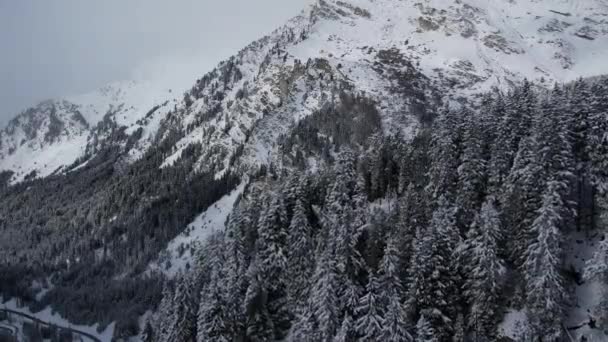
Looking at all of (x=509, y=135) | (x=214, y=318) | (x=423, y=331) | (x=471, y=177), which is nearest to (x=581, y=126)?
(x=509, y=135)

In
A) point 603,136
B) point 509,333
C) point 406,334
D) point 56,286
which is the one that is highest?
point 603,136

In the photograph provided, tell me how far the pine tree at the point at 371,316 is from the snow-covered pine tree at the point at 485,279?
10.0 meters

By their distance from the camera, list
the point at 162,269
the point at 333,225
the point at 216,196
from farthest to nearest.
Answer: the point at 216,196
the point at 162,269
the point at 333,225

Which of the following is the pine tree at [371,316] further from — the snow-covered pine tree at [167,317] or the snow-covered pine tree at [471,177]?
the snow-covered pine tree at [167,317]

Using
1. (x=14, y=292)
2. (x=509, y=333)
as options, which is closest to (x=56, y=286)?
(x=14, y=292)

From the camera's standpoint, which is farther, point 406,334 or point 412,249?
point 412,249

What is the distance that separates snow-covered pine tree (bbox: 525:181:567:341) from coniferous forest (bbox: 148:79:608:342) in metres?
0.14

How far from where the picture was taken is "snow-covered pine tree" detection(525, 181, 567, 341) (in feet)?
173

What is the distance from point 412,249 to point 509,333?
1448 cm

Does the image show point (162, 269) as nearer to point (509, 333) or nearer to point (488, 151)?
point (488, 151)

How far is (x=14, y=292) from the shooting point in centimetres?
17138

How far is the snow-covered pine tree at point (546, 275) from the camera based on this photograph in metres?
52.8

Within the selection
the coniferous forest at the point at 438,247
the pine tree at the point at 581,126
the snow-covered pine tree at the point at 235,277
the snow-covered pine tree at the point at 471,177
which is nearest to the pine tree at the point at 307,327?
the coniferous forest at the point at 438,247

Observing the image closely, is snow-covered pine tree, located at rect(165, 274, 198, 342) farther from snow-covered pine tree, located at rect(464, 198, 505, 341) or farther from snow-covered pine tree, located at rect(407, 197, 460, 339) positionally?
snow-covered pine tree, located at rect(464, 198, 505, 341)
